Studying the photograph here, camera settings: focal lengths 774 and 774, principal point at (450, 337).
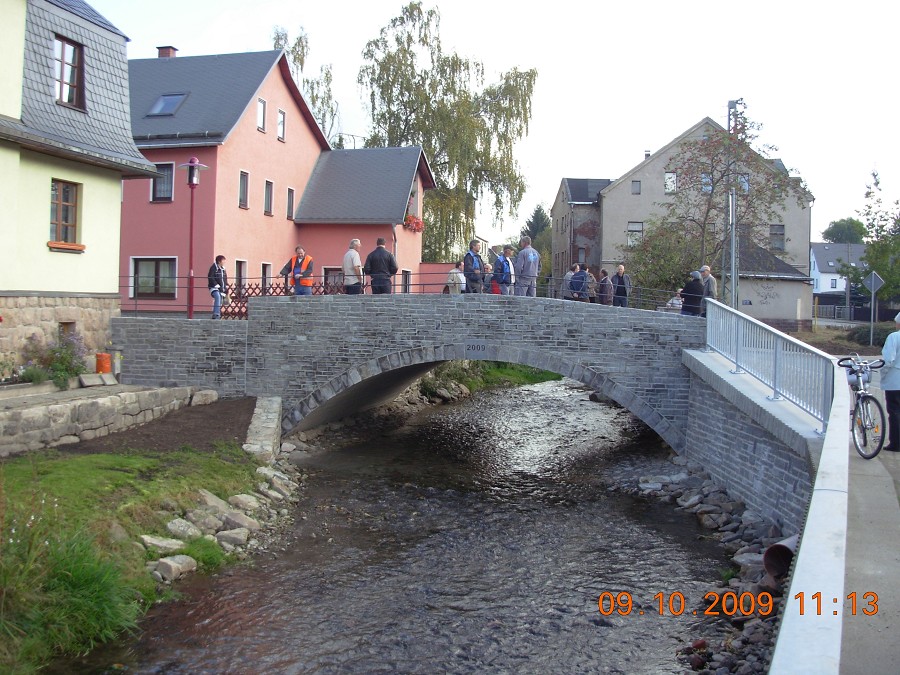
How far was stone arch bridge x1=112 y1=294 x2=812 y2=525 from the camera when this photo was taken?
14289 mm

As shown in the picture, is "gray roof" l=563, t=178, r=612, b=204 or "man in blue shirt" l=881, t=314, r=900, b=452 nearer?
"man in blue shirt" l=881, t=314, r=900, b=452

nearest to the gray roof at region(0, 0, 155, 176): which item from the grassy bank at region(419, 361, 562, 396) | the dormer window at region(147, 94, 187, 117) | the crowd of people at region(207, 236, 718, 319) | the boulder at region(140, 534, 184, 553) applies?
the crowd of people at region(207, 236, 718, 319)

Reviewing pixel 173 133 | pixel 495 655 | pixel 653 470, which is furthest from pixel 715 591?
pixel 173 133

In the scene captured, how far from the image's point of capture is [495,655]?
7375 mm

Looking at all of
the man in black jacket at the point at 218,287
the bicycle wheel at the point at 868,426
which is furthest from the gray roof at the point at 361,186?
the bicycle wheel at the point at 868,426

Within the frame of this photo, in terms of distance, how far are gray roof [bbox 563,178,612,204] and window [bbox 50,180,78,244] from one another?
102 ft

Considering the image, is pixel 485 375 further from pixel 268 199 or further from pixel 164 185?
pixel 164 185

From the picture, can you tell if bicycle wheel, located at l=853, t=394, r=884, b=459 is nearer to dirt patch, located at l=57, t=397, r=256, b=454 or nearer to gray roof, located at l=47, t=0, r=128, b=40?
dirt patch, located at l=57, t=397, r=256, b=454

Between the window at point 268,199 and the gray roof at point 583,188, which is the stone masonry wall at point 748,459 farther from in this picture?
the gray roof at point 583,188

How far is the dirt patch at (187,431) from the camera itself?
12.4m

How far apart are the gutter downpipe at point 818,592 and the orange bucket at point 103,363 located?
46.2 feet

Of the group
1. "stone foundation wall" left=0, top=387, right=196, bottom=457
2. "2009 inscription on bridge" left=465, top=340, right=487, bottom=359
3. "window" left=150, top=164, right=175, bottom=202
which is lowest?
"stone foundation wall" left=0, top=387, right=196, bottom=457

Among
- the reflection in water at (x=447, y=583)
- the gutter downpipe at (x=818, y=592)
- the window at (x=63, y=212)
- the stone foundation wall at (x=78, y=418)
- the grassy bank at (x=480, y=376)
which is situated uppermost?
the window at (x=63, y=212)

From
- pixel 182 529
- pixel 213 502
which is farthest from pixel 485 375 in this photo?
pixel 182 529
